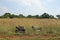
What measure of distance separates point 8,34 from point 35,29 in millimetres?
4962

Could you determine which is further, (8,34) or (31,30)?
(31,30)

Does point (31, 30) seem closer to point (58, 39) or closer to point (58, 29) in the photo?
point (58, 29)

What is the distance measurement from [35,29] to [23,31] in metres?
2.24

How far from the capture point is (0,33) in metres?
24.8

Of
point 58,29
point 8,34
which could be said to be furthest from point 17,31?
point 58,29

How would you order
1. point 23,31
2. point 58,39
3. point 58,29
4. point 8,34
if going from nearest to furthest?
point 58,39 → point 8,34 → point 23,31 → point 58,29

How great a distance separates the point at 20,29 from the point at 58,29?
5.89m

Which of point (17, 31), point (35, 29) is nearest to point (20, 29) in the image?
point (17, 31)

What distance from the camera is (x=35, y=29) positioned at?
27.8m

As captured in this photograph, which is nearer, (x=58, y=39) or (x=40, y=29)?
(x=58, y=39)

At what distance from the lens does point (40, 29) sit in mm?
27781

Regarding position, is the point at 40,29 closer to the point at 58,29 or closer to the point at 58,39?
the point at 58,29

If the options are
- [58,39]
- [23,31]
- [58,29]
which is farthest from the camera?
[58,29]

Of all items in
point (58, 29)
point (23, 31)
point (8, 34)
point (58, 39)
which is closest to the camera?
point (58, 39)
